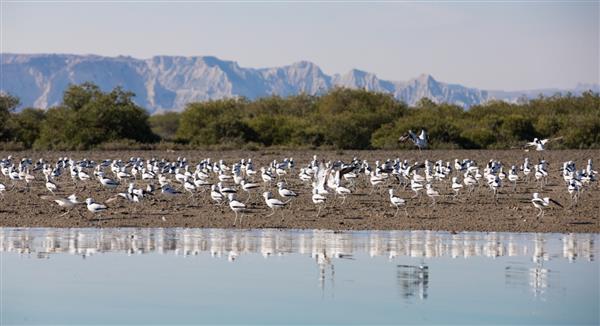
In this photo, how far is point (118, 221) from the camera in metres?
20.9

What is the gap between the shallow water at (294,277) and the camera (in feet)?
40.5

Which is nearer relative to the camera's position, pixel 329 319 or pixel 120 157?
pixel 329 319

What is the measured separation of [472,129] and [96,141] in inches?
692

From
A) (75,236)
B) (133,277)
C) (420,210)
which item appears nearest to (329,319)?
(133,277)

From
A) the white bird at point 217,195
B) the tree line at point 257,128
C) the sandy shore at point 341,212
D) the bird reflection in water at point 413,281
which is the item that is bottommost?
the bird reflection in water at point 413,281

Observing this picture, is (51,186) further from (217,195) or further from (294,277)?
(294,277)

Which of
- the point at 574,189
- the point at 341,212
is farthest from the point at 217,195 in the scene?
the point at 574,189

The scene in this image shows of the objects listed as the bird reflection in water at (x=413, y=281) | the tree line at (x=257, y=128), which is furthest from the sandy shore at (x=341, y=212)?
the tree line at (x=257, y=128)

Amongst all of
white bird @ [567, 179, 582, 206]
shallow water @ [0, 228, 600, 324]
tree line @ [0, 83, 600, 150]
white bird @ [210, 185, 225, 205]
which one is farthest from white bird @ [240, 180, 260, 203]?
tree line @ [0, 83, 600, 150]

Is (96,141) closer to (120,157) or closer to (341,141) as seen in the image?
(120,157)

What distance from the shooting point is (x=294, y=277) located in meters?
14.7

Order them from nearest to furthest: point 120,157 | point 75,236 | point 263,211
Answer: point 75,236, point 263,211, point 120,157

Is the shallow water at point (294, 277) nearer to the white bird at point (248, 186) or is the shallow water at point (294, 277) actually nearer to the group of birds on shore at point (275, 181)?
the group of birds on shore at point (275, 181)

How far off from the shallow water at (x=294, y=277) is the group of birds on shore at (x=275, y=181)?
2645 millimetres
